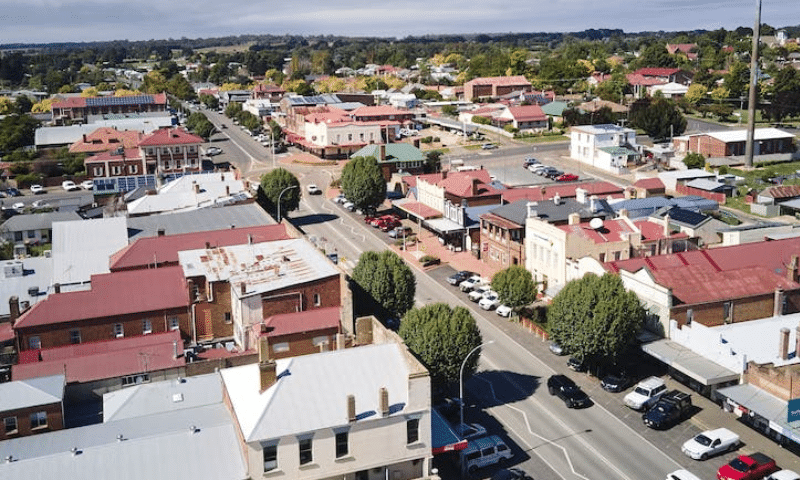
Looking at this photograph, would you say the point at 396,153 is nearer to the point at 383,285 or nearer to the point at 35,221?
the point at 35,221

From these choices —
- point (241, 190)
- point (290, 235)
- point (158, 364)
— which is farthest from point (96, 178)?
point (158, 364)

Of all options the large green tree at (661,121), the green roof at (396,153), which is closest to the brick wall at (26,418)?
the green roof at (396,153)

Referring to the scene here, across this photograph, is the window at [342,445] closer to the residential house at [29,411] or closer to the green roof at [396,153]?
the residential house at [29,411]

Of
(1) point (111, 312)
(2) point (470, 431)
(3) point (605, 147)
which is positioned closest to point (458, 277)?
(2) point (470, 431)

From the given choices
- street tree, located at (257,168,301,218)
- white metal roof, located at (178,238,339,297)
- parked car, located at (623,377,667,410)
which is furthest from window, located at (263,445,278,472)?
street tree, located at (257,168,301,218)

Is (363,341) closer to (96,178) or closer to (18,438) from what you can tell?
(18,438)

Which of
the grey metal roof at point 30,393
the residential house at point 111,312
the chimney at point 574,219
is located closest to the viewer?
the grey metal roof at point 30,393
